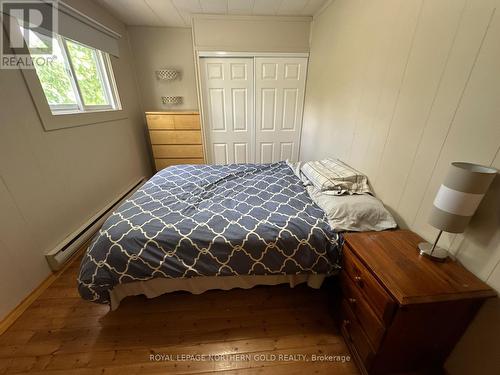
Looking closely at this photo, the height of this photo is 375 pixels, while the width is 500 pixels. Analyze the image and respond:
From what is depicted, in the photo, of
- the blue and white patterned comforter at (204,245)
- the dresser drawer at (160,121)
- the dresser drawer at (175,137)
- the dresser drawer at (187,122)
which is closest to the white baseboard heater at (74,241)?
the blue and white patterned comforter at (204,245)

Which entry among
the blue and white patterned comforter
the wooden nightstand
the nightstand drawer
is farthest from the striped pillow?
the nightstand drawer

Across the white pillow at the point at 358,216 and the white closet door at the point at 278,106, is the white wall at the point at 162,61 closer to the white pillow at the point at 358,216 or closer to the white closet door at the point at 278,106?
the white closet door at the point at 278,106

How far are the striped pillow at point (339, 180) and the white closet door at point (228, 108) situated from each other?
1.74 metres

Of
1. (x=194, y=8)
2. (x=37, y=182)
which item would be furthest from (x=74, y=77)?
(x=194, y=8)

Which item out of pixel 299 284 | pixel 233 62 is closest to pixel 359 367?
pixel 299 284

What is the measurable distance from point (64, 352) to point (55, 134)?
5.26 ft

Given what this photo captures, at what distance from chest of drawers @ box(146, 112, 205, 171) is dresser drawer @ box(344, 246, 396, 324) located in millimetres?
2606

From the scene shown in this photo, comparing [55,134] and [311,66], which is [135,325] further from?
[311,66]

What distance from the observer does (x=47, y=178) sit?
1.60 metres

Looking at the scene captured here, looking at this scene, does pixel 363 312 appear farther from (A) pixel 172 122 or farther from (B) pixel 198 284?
(A) pixel 172 122

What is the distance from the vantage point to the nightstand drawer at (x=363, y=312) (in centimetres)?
88

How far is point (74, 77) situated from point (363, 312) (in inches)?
119

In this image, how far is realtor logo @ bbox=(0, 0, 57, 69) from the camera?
1.33 metres

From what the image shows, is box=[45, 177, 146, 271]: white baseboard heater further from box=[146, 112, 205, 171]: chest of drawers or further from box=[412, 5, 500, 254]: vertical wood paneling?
box=[412, 5, 500, 254]: vertical wood paneling
